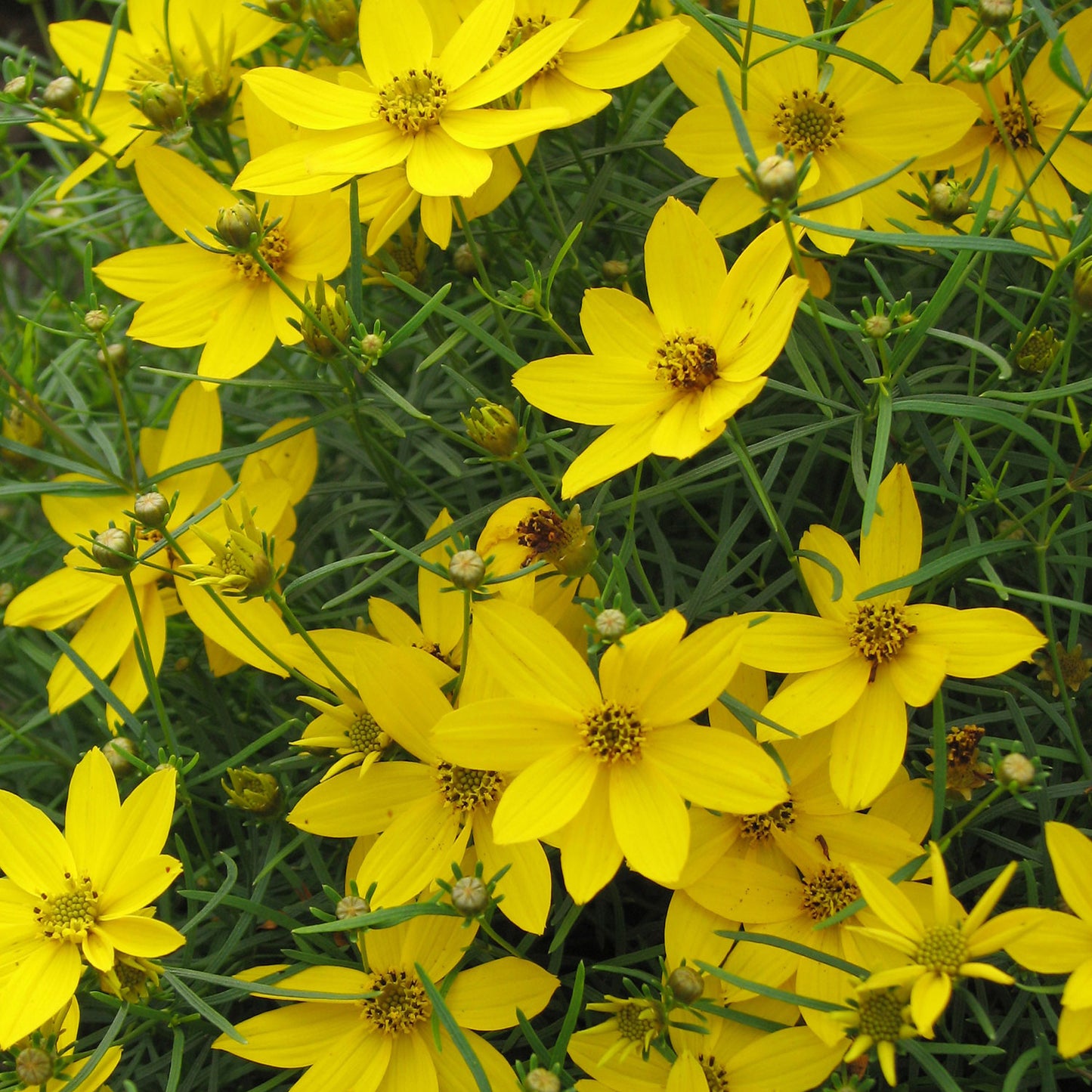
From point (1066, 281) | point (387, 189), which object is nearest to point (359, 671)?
point (387, 189)

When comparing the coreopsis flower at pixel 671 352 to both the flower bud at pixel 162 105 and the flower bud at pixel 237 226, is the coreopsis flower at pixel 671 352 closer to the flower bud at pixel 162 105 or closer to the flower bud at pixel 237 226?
the flower bud at pixel 237 226

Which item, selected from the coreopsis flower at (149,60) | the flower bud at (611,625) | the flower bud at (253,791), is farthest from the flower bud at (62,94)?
the flower bud at (611,625)

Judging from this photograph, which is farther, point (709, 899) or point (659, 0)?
point (659, 0)

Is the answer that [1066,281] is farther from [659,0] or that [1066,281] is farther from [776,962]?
[776,962]

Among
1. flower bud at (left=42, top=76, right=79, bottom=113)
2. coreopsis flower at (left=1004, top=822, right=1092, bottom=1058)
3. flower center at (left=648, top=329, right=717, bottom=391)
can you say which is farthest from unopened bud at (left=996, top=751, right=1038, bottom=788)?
flower bud at (left=42, top=76, right=79, bottom=113)

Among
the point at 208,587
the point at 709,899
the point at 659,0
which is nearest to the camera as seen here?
the point at 709,899

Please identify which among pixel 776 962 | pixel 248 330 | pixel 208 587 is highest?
pixel 248 330

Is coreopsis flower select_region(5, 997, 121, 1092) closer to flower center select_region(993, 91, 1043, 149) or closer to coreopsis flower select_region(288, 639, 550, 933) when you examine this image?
coreopsis flower select_region(288, 639, 550, 933)
